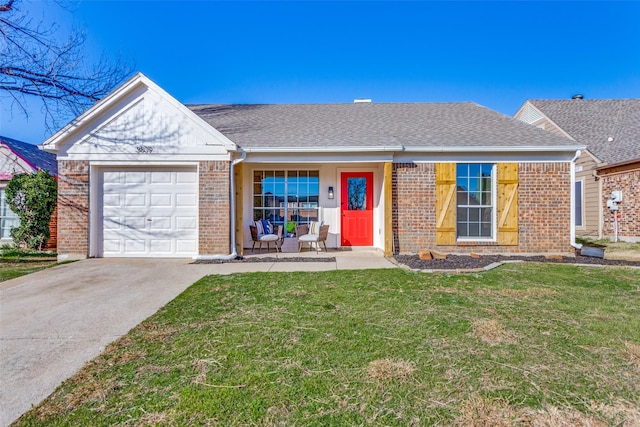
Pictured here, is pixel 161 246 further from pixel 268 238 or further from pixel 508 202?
pixel 508 202

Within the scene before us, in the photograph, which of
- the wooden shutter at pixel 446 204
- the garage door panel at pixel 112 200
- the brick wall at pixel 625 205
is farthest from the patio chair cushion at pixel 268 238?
the brick wall at pixel 625 205

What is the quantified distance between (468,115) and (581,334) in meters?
9.29

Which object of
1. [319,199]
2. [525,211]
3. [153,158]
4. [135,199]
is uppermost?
[153,158]

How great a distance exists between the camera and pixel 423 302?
473cm

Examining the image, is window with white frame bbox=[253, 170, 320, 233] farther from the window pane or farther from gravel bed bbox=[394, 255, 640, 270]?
gravel bed bbox=[394, 255, 640, 270]

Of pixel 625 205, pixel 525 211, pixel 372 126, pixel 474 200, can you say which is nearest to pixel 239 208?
pixel 372 126

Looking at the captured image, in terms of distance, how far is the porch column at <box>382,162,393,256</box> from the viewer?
8.82 metres

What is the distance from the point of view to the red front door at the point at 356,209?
34.5ft

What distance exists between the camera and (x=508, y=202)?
898cm

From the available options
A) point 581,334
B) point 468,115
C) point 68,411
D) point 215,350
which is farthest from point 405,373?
point 468,115

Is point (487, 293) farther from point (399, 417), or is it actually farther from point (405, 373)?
point (399, 417)

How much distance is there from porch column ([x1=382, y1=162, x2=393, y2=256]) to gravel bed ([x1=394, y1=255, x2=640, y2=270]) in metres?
0.36

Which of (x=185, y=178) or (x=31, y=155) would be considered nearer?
(x=185, y=178)

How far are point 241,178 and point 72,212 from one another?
440cm
